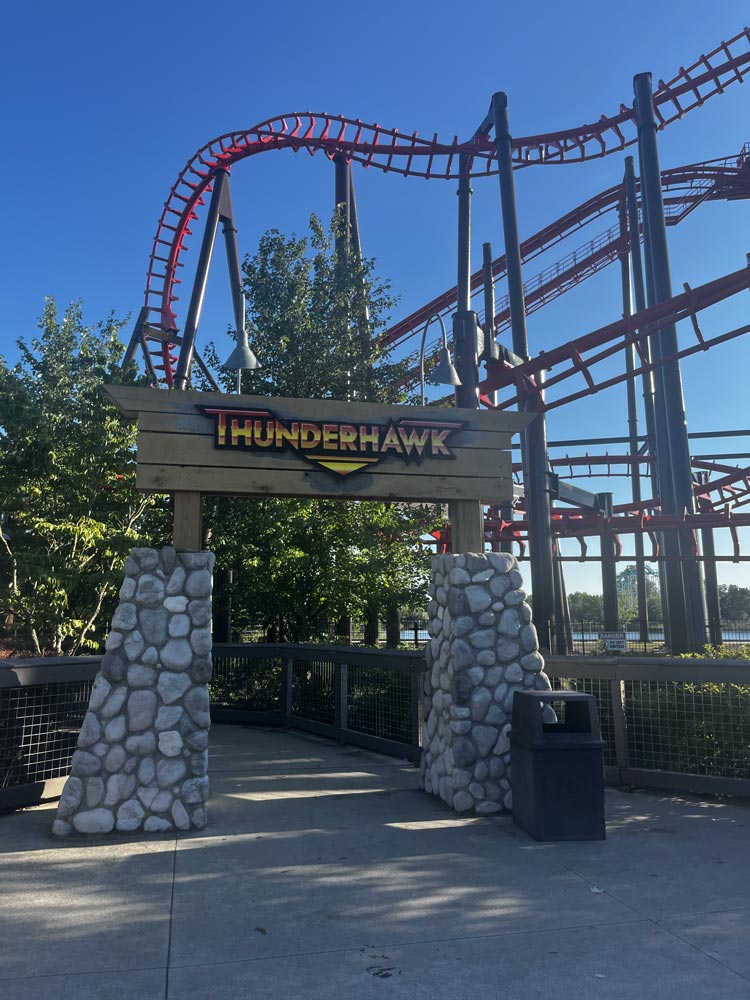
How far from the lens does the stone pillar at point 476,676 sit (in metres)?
6.52

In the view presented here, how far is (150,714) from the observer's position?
6074 millimetres

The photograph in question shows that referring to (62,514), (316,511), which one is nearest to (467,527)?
(316,511)

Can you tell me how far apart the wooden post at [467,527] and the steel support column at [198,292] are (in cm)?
1205

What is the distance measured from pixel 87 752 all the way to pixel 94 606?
7.08m

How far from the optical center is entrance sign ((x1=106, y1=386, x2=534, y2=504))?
657cm

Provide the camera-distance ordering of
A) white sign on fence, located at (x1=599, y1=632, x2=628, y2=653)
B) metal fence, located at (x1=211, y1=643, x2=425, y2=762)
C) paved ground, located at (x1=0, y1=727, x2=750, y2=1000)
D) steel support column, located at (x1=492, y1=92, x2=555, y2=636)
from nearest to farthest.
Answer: paved ground, located at (x1=0, y1=727, x2=750, y2=1000) < metal fence, located at (x1=211, y1=643, x2=425, y2=762) < white sign on fence, located at (x1=599, y1=632, x2=628, y2=653) < steel support column, located at (x1=492, y1=92, x2=555, y2=636)

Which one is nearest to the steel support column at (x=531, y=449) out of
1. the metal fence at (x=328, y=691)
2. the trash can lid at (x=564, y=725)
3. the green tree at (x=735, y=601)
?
the metal fence at (x=328, y=691)

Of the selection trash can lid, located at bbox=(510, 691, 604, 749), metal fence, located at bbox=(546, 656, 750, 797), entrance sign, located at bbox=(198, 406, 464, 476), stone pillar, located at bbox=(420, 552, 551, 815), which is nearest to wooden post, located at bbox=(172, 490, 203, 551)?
entrance sign, located at bbox=(198, 406, 464, 476)

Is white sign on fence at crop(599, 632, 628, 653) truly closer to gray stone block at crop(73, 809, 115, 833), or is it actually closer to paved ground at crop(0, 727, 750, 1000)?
paved ground at crop(0, 727, 750, 1000)

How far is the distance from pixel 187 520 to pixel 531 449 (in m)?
12.4

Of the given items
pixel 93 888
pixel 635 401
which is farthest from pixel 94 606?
pixel 635 401

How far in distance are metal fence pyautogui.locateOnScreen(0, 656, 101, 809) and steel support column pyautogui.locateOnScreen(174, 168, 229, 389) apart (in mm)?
11492

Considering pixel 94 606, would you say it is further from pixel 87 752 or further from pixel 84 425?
pixel 87 752

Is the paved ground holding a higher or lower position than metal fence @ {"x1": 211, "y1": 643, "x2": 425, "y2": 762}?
lower
